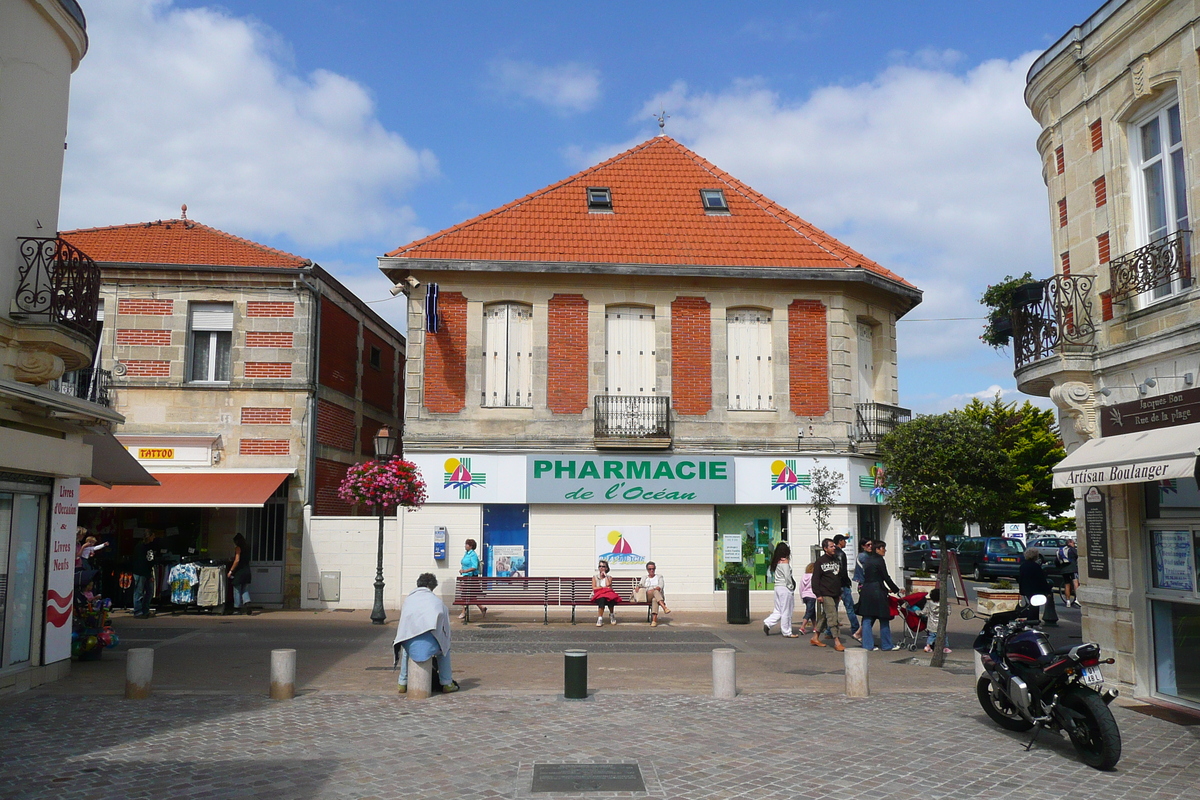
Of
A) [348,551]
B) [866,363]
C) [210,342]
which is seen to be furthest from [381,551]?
[866,363]

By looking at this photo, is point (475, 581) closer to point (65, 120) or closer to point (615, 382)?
point (615, 382)

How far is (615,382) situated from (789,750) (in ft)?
44.0

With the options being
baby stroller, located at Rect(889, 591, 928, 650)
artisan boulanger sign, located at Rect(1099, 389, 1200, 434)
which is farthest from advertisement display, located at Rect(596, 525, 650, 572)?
artisan boulanger sign, located at Rect(1099, 389, 1200, 434)

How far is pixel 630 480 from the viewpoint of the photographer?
20.4 meters

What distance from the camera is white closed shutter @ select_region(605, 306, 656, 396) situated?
20.9m

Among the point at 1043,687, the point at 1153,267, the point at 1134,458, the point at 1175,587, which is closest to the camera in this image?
the point at 1043,687

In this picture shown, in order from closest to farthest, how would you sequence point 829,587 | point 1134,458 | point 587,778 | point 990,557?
point 587,778
point 1134,458
point 829,587
point 990,557

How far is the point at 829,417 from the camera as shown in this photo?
69.1 feet

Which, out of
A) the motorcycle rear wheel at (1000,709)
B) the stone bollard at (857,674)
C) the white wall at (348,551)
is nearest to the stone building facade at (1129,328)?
the motorcycle rear wheel at (1000,709)

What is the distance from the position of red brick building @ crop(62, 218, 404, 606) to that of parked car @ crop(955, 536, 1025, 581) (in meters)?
22.3

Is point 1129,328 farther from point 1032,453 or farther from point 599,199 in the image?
point 1032,453

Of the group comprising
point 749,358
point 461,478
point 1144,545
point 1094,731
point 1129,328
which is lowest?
point 1094,731

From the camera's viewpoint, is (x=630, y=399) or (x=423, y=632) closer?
(x=423, y=632)

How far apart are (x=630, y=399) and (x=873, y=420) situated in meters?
5.74
